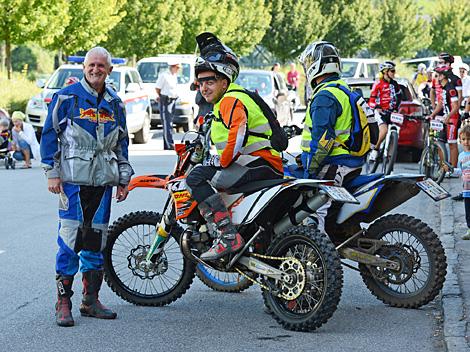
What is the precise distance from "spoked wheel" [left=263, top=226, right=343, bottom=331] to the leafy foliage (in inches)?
2232

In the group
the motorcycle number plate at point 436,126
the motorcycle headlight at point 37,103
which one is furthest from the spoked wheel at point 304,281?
the motorcycle headlight at point 37,103

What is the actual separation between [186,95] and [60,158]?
21.3m

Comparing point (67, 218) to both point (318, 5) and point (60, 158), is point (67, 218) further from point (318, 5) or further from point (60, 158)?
point (318, 5)

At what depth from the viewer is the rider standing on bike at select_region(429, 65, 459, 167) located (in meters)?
17.6

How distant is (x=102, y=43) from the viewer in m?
44.6

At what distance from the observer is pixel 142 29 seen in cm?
4447

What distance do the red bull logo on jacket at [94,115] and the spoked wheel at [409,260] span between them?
197 cm

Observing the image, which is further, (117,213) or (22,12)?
(22,12)

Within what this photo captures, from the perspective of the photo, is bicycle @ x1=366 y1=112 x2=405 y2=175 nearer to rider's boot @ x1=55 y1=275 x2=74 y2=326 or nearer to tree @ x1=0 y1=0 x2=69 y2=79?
rider's boot @ x1=55 y1=275 x2=74 y2=326

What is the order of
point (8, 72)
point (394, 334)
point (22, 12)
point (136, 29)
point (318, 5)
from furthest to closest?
point (318, 5) < point (136, 29) < point (8, 72) < point (22, 12) < point (394, 334)

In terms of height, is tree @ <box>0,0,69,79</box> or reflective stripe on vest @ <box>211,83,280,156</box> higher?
reflective stripe on vest @ <box>211,83,280,156</box>

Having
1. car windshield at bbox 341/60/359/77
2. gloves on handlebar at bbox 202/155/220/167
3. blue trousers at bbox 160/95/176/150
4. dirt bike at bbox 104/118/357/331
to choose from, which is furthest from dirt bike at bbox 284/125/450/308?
car windshield at bbox 341/60/359/77

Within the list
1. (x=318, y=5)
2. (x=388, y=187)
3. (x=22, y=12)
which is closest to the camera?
(x=388, y=187)

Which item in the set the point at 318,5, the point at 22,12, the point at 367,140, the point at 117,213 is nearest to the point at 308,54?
the point at 367,140
